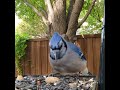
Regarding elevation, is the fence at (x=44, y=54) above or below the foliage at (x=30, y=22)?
below

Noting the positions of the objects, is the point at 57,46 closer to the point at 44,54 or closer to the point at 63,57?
the point at 63,57

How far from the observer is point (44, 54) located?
378cm

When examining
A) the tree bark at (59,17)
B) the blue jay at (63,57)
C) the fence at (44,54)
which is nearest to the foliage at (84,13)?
the fence at (44,54)

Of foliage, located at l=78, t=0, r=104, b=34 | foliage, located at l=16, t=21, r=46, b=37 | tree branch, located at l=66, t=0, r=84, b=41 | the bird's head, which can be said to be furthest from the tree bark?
foliage, located at l=16, t=21, r=46, b=37

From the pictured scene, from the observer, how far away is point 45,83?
109cm

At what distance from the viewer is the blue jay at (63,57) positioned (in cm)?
132

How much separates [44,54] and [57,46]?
2454mm

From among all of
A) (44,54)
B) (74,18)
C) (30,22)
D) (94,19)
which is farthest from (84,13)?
(30,22)

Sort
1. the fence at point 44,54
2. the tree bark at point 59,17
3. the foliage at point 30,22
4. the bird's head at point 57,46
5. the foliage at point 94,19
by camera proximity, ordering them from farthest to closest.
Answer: the foliage at point 30,22 → the foliage at point 94,19 → the fence at point 44,54 → the tree bark at point 59,17 → the bird's head at point 57,46

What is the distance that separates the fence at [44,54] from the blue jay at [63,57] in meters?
2.00

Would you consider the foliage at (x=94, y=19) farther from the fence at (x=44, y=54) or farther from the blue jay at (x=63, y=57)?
the blue jay at (x=63, y=57)

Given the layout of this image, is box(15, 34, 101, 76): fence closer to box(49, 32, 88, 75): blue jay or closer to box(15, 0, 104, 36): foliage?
box(15, 0, 104, 36): foliage

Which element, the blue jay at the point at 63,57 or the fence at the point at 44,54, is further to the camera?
the fence at the point at 44,54
